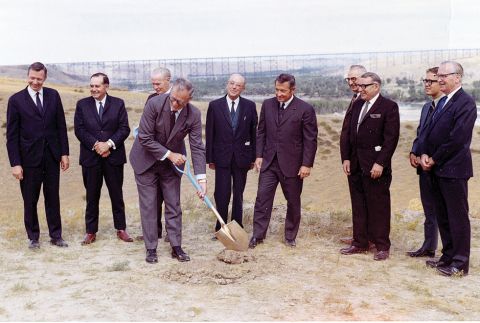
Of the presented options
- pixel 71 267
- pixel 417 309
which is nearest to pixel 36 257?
pixel 71 267

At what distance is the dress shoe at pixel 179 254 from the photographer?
6.35 m

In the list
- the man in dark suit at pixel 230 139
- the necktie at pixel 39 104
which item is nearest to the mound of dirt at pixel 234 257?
the man in dark suit at pixel 230 139

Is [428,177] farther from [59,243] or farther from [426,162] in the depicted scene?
[59,243]

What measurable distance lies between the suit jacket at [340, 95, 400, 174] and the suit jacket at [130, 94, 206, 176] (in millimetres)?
1555

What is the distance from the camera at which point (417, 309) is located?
497 centimetres

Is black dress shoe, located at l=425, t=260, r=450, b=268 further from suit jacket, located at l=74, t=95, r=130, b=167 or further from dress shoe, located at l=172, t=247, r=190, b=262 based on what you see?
suit jacket, located at l=74, t=95, r=130, b=167

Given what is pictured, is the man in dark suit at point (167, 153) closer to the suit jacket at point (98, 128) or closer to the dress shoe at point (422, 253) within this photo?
the suit jacket at point (98, 128)

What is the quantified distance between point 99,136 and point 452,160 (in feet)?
12.1

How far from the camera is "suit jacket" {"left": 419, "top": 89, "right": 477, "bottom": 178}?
5.57 m

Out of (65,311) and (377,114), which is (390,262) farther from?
(65,311)

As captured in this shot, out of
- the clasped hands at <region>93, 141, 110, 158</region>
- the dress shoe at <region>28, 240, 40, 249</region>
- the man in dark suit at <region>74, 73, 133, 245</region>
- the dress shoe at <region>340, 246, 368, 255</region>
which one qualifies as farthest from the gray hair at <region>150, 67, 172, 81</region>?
the dress shoe at <region>340, 246, 368, 255</region>

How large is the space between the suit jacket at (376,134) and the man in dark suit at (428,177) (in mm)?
282

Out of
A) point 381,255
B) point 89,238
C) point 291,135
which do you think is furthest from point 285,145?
point 89,238

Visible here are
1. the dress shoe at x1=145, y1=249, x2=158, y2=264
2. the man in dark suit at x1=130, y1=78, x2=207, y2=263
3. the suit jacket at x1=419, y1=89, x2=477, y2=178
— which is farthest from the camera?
the dress shoe at x1=145, y1=249, x2=158, y2=264
